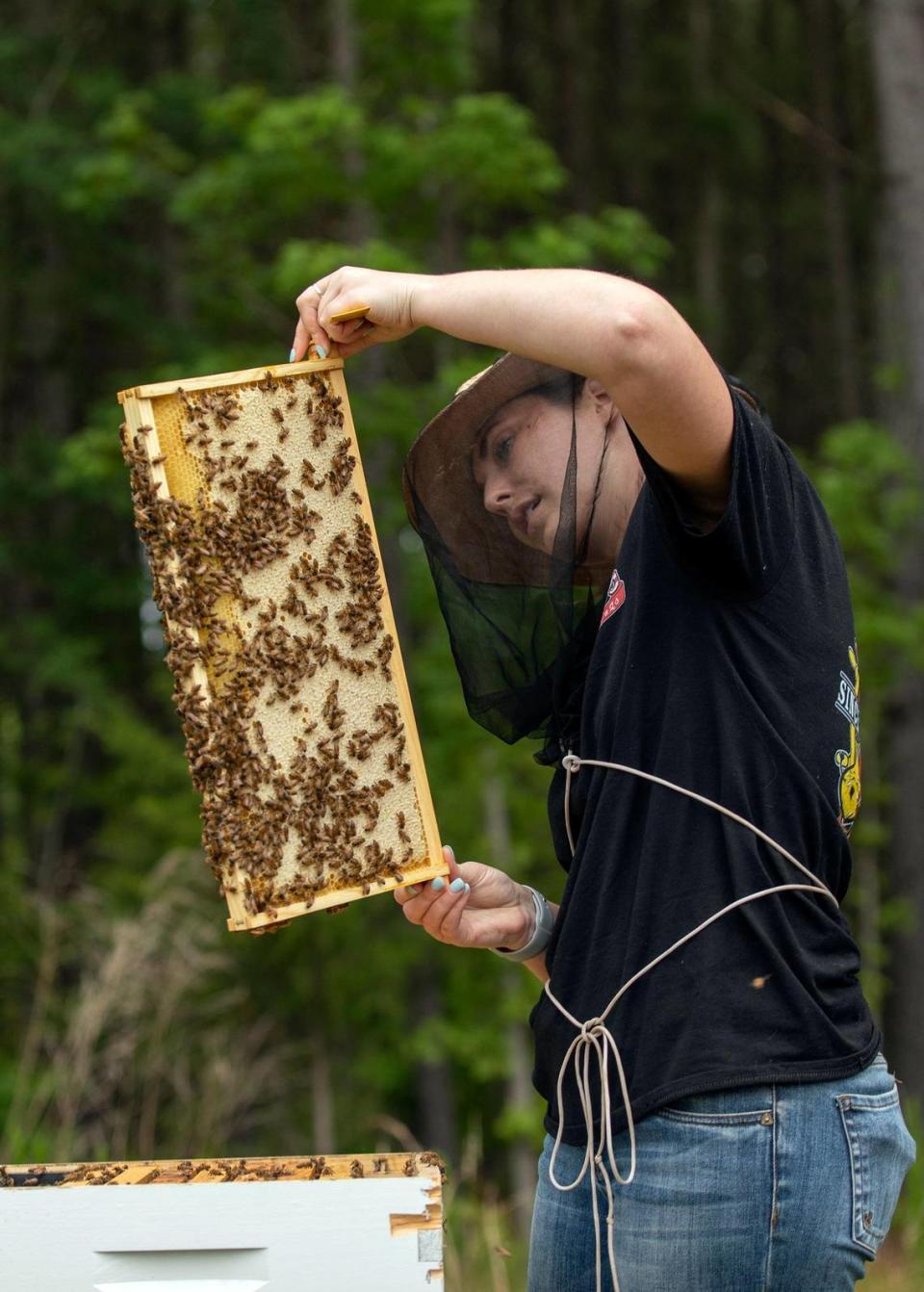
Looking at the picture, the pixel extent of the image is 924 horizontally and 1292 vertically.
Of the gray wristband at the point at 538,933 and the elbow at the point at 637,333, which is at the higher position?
the elbow at the point at 637,333

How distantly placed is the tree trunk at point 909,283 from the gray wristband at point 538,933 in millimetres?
6583

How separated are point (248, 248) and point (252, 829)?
8661 millimetres

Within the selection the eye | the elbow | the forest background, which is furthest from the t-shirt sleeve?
the forest background

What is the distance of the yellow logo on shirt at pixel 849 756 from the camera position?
1756mm

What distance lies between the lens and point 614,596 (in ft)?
5.97

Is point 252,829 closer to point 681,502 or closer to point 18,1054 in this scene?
point 681,502

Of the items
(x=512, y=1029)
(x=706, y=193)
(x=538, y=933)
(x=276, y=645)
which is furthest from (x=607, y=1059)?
(x=706, y=193)

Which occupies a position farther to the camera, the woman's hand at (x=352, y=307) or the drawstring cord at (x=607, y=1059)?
the woman's hand at (x=352, y=307)

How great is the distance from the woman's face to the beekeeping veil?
0.08 feet

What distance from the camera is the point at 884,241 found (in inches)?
341

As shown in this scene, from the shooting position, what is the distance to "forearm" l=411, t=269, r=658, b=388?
154 centimetres

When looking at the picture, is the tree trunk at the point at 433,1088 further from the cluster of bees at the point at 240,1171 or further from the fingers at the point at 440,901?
the cluster of bees at the point at 240,1171

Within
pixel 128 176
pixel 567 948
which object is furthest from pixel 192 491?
pixel 128 176

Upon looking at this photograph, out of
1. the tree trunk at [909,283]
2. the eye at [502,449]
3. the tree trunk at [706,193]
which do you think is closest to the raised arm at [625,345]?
the eye at [502,449]
